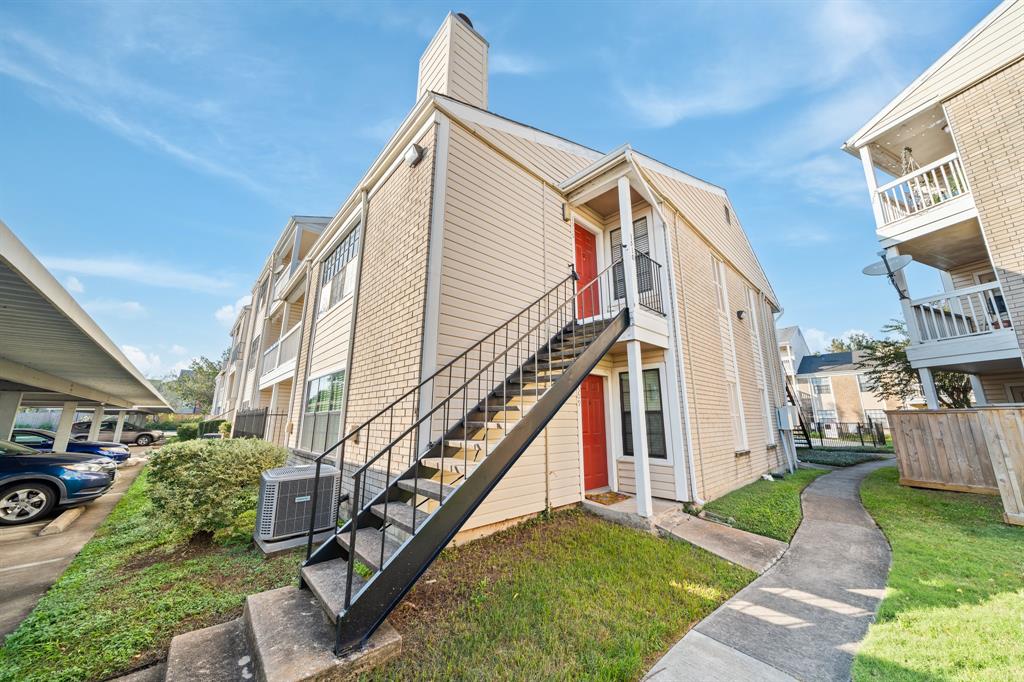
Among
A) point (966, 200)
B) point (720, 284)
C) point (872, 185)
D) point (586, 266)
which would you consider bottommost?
point (586, 266)

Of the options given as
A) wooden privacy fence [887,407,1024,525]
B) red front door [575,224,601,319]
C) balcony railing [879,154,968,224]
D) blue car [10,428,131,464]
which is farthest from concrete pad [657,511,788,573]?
blue car [10,428,131,464]

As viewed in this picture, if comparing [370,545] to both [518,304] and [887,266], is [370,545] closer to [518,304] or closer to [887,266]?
[518,304]

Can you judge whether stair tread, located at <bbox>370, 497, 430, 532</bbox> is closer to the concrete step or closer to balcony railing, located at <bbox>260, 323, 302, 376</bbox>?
the concrete step

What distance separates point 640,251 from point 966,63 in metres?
8.32

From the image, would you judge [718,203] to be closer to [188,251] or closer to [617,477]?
[617,477]

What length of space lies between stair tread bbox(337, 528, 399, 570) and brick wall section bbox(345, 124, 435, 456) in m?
1.43

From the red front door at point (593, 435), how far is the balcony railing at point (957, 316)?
7.58 meters

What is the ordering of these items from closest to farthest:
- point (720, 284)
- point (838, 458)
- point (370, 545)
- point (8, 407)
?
1. point (370, 545)
2. point (8, 407)
3. point (720, 284)
4. point (838, 458)

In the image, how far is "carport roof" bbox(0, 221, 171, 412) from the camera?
335 cm

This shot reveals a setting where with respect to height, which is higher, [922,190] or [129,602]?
[922,190]

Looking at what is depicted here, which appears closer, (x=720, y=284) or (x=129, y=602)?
(x=129, y=602)

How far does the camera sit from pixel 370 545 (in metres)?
3.20

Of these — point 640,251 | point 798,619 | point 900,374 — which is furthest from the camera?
point 900,374

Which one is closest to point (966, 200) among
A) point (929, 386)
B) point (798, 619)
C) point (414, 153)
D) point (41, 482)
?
point (929, 386)
